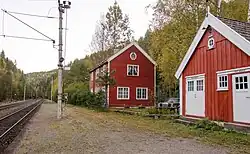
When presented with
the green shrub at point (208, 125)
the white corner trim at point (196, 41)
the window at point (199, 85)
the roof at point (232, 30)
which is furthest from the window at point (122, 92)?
the green shrub at point (208, 125)

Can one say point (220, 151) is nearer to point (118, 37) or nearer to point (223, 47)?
point (223, 47)

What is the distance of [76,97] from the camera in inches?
1806

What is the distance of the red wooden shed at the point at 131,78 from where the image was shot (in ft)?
111

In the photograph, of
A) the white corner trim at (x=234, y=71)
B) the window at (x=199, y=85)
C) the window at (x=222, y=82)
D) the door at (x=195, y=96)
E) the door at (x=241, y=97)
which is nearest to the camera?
the door at (x=241, y=97)

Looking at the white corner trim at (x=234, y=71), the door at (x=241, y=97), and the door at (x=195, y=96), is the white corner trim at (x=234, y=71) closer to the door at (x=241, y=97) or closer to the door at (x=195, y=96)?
the door at (x=241, y=97)

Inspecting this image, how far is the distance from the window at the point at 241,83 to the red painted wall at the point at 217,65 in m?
0.37

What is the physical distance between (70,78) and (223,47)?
194 feet

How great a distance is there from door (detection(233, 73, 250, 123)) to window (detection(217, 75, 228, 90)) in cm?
67

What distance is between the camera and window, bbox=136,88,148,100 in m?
34.8

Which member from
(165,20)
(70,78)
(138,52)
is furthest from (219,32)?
(70,78)

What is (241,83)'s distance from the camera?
39.5ft

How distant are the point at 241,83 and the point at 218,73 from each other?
1.57 m

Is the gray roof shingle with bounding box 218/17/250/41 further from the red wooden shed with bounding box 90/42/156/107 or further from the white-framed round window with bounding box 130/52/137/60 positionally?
the white-framed round window with bounding box 130/52/137/60

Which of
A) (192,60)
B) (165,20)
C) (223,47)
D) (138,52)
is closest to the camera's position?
(223,47)
